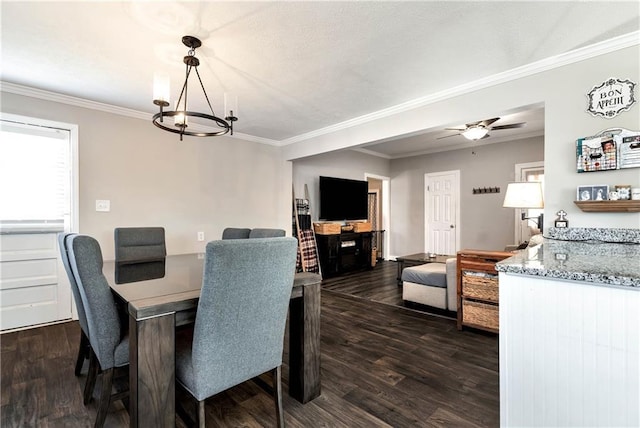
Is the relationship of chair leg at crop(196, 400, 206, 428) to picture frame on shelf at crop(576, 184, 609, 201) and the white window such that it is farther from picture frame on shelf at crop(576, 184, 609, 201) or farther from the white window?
the white window

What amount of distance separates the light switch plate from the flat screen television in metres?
3.49

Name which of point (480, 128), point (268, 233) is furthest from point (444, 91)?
point (268, 233)

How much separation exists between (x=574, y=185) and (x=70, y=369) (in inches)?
158

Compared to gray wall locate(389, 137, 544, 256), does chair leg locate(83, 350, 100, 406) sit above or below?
below

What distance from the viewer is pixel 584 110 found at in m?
2.27

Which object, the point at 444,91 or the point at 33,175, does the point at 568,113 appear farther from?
the point at 33,175

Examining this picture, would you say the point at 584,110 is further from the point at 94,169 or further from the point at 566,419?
the point at 94,169

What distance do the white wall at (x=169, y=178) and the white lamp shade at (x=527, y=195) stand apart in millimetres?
3252

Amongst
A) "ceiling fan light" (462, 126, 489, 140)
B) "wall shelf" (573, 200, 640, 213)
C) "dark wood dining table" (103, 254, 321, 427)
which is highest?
"ceiling fan light" (462, 126, 489, 140)

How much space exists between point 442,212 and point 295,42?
5131 millimetres

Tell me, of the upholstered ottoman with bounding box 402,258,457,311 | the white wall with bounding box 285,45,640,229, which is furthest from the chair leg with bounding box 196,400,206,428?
the upholstered ottoman with bounding box 402,258,457,311

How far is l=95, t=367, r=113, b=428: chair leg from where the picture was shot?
1478mm

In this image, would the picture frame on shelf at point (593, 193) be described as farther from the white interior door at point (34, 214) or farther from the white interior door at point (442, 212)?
the white interior door at point (34, 214)

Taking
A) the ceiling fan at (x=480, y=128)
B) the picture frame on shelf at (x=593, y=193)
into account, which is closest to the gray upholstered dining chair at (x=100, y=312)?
the picture frame on shelf at (x=593, y=193)
